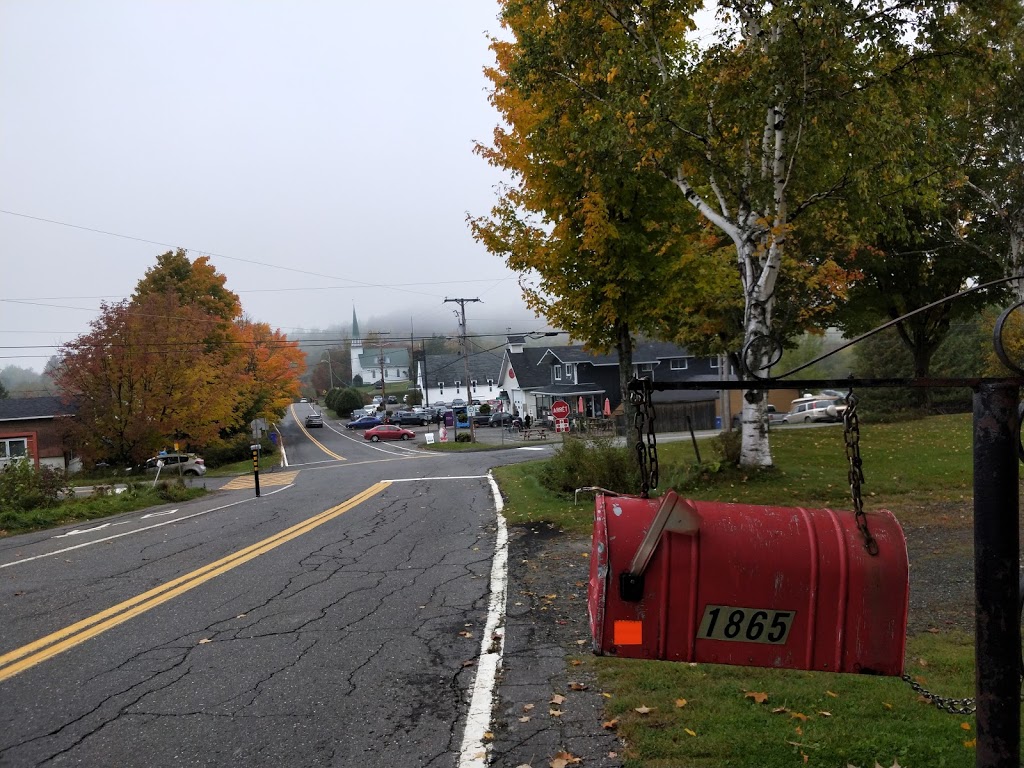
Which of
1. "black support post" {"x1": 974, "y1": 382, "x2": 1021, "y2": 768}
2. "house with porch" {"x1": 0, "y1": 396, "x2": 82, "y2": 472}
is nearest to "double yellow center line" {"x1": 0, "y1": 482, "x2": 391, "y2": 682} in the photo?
"black support post" {"x1": 974, "y1": 382, "x2": 1021, "y2": 768}

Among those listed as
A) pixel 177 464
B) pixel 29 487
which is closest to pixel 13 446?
pixel 177 464

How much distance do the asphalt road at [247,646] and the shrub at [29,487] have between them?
7586mm

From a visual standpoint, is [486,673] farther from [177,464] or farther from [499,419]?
[499,419]

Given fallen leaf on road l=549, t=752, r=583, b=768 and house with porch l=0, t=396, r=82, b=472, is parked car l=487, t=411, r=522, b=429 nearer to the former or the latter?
house with porch l=0, t=396, r=82, b=472

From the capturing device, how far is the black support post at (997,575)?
273cm

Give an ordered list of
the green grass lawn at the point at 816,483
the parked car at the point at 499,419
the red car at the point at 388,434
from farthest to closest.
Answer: the parked car at the point at 499,419 → the red car at the point at 388,434 → the green grass lawn at the point at 816,483

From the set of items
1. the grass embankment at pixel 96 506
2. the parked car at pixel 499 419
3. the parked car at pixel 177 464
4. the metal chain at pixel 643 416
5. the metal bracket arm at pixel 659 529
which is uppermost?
the metal chain at pixel 643 416

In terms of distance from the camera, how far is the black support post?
108 inches

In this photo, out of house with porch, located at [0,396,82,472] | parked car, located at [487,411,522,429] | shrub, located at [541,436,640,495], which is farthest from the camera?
parked car, located at [487,411,522,429]

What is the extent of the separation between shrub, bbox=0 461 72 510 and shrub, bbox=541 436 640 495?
44.1ft

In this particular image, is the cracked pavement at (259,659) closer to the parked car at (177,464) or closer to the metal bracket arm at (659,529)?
the metal bracket arm at (659,529)

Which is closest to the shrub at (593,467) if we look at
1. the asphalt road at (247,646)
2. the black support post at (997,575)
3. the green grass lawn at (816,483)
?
the green grass lawn at (816,483)

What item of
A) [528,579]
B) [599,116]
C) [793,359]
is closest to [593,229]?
[599,116]

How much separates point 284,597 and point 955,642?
237 inches
